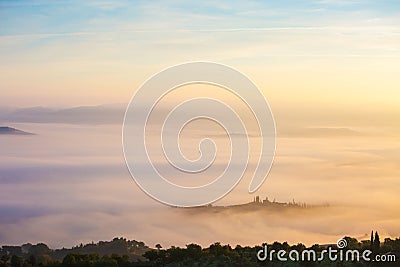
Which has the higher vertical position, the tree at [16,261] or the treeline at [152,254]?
the treeline at [152,254]

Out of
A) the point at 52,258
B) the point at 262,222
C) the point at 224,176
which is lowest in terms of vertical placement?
the point at 52,258

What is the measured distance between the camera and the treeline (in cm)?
646

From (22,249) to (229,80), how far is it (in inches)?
103

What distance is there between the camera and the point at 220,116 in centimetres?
668

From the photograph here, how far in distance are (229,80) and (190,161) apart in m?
0.91

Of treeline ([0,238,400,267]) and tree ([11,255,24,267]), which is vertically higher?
treeline ([0,238,400,267])

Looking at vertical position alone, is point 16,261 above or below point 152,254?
below

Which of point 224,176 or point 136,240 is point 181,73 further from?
point 136,240

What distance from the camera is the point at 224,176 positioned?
661cm

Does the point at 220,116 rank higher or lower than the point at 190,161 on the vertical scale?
higher

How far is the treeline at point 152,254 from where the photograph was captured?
6461mm

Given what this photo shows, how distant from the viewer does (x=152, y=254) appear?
6559mm

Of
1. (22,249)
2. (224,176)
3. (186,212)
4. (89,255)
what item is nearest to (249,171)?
(224,176)

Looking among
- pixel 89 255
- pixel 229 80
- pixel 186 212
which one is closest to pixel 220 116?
pixel 229 80
